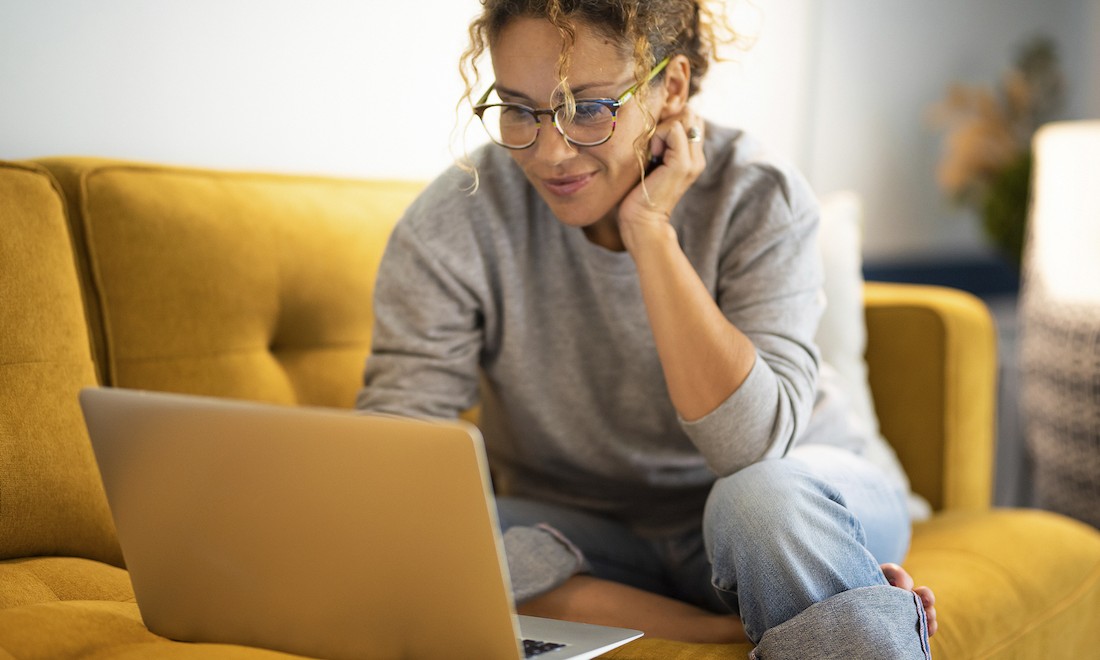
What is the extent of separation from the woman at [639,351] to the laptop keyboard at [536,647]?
0.63ft

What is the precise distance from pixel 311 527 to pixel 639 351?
61cm

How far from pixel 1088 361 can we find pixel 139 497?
1797mm

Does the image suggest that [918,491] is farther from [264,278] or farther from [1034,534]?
[264,278]

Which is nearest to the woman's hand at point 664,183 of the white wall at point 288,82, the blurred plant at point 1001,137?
the white wall at point 288,82

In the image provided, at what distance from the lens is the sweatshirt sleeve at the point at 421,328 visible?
1.20 m

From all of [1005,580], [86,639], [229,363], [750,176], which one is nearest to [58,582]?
[86,639]

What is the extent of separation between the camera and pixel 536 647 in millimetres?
831

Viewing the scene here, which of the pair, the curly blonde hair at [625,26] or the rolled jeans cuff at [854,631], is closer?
the rolled jeans cuff at [854,631]

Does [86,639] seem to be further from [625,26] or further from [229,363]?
[625,26]

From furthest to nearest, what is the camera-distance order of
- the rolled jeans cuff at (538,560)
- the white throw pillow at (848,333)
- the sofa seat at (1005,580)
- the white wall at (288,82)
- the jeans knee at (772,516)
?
the white throw pillow at (848,333) → the white wall at (288,82) → the sofa seat at (1005,580) → the rolled jeans cuff at (538,560) → the jeans knee at (772,516)

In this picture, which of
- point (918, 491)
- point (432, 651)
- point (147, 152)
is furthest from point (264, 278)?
point (918, 491)

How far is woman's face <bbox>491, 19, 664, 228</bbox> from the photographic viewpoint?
1.09 metres

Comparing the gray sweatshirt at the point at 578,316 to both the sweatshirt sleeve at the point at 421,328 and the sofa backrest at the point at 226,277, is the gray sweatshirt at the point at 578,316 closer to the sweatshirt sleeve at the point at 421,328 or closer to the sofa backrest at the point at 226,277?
the sweatshirt sleeve at the point at 421,328

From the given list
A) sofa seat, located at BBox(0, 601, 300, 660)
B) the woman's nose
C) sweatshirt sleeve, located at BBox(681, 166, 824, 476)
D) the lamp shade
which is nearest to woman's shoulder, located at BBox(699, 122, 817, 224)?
sweatshirt sleeve, located at BBox(681, 166, 824, 476)
